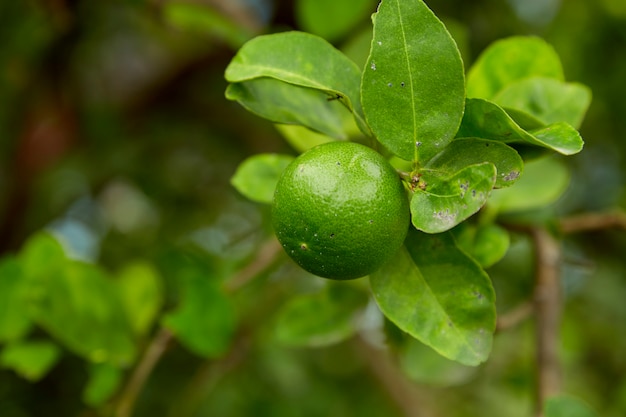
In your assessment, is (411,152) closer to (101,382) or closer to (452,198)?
(452,198)

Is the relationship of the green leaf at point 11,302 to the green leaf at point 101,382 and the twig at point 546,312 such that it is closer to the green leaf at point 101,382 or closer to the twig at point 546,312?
the green leaf at point 101,382

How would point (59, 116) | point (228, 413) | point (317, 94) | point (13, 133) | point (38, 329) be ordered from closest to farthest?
point (317, 94) < point (38, 329) < point (228, 413) < point (13, 133) < point (59, 116)

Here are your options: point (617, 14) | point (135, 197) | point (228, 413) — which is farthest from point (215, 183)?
point (617, 14)

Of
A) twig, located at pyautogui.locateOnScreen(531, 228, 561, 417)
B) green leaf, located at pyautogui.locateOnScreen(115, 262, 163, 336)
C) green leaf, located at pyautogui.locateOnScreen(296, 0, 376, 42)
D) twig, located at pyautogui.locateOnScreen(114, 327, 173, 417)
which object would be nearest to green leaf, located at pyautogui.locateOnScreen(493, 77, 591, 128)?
twig, located at pyautogui.locateOnScreen(531, 228, 561, 417)

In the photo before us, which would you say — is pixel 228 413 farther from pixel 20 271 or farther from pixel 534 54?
pixel 534 54

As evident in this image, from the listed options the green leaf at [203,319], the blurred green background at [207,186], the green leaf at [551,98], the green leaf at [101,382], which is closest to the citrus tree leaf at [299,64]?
the green leaf at [551,98]

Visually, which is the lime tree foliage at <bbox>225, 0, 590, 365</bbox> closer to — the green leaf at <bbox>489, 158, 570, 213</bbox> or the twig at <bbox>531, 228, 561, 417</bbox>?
the green leaf at <bbox>489, 158, 570, 213</bbox>

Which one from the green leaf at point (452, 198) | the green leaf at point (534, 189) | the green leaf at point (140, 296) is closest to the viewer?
the green leaf at point (452, 198)
